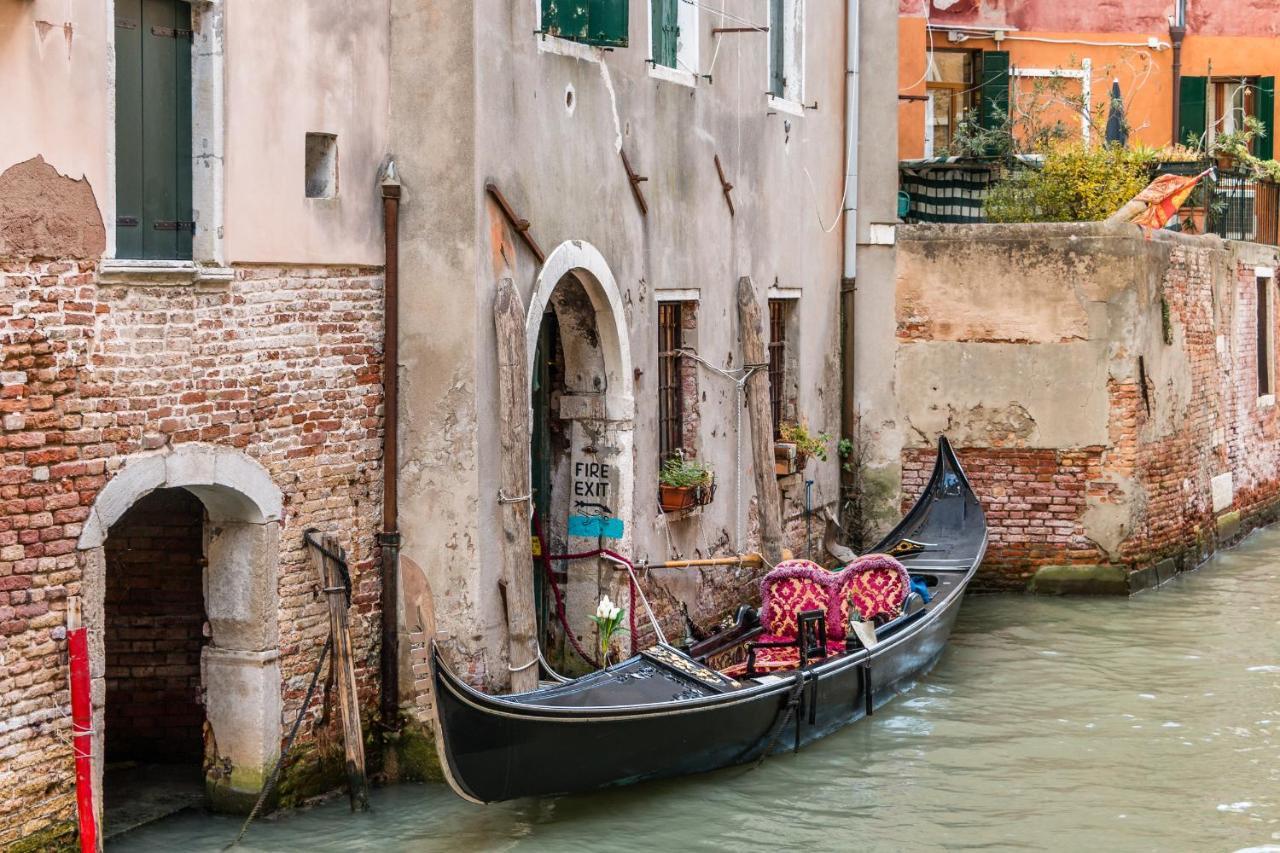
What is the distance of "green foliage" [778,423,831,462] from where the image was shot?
11961 mm

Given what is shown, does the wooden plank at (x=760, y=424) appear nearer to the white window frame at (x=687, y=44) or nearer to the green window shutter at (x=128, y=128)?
the white window frame at (x=687, y=44)

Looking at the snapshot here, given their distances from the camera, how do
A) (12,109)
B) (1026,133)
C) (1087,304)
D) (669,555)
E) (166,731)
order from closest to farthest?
1. (12,109)
2. (166,731)
3. (669,555)
4. (1087,304)
5. (1026,133)

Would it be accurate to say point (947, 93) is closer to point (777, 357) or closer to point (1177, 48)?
point (1177, 48)

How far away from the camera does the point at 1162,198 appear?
13.4 m

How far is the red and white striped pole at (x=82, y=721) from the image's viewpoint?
630 centimetres

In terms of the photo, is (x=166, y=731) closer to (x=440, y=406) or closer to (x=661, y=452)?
(x=440, y=406)

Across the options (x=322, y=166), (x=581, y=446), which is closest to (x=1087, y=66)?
(x=581, y=446)

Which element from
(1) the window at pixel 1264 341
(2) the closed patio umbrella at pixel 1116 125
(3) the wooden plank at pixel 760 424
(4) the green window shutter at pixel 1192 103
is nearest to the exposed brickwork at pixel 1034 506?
(3) the wooden plank at pixel 760 424

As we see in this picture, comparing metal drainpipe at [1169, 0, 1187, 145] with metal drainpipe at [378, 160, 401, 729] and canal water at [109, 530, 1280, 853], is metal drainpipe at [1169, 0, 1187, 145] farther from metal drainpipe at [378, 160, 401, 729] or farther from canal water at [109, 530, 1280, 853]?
metal drainpipe at [378, 160, 401, 729]

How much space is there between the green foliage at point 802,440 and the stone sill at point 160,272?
5680mm

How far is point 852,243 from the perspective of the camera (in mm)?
13242

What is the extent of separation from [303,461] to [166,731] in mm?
1613

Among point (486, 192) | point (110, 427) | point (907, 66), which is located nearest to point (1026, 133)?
point (907, 66)

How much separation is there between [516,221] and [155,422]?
6.73 feet
